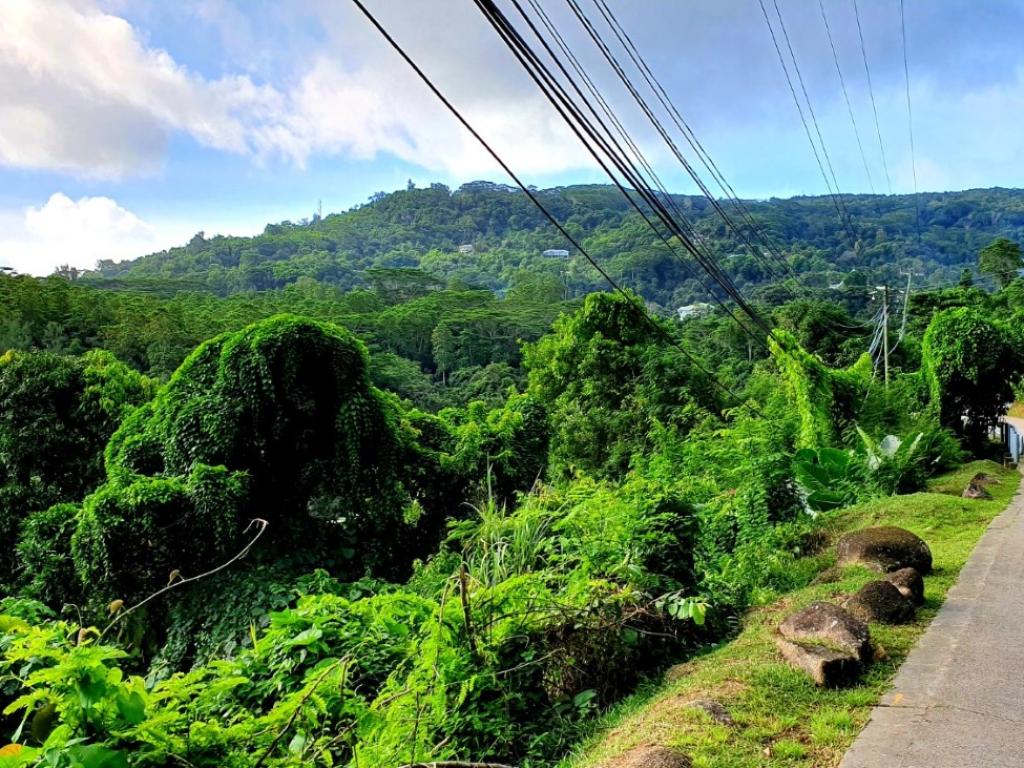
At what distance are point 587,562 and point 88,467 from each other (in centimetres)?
1012

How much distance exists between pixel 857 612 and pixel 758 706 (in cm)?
197

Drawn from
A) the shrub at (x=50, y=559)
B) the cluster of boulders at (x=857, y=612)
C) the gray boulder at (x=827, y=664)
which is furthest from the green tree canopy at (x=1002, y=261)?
the shrub at (x=50, y=559)

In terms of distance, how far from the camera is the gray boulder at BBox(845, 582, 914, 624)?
18.5ft

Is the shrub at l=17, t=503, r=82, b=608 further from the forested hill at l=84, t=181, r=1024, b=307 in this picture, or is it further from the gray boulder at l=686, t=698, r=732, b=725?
the forested hill at l=84, t=181, r=1024, b=307

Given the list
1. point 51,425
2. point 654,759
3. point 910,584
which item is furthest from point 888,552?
point 51,425

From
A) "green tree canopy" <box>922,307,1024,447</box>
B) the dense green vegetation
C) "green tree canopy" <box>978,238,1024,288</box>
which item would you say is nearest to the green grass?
the dense green vegetation

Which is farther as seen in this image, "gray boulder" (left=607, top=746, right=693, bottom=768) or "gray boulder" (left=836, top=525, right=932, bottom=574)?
"gray boulder" (left=836, top=525, right=932, bottom=574)

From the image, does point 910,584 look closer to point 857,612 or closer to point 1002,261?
point 857,612

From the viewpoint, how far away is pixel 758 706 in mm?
4195

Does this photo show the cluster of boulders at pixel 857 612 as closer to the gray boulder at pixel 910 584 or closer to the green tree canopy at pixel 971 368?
the gray boulder at pixel 910 584

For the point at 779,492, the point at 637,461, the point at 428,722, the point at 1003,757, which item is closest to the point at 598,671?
the point at 428,722

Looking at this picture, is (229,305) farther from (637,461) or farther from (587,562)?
(587,562)

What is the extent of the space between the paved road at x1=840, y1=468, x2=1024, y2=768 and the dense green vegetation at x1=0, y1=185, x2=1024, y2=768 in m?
1.29

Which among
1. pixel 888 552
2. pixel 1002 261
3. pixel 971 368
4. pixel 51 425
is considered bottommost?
pixel 888 552
